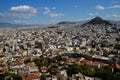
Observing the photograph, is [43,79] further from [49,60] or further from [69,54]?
[69,54]

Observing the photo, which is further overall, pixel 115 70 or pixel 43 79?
pixel 115 70

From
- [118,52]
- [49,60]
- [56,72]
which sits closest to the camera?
[56,72]

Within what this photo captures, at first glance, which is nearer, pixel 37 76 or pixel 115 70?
pixel 37 76

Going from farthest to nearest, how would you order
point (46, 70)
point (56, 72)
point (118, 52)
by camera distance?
point (118, 52)
point (46, 70)
point (56, 72)

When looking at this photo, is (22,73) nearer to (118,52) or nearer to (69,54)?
(69,54)

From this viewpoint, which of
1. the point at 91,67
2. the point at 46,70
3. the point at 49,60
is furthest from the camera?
the point at 49,60

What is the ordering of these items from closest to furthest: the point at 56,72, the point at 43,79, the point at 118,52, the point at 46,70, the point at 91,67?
the point at 43,79
the point at 56,72
the point at 46,70
the point at 91,67
the point at 118,52

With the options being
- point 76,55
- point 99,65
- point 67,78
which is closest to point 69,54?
point 76,55

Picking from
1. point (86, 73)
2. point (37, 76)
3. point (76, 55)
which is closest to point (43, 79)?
point (37, 76)
